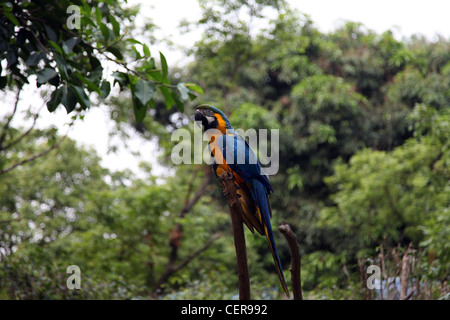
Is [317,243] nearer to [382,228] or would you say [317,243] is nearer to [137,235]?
[382,228]

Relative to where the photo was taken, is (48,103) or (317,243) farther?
(317,243)

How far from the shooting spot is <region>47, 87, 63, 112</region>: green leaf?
180cm

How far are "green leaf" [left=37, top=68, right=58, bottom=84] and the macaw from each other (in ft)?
2.10

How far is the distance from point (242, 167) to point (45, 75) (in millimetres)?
914

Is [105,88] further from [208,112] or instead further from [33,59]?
[208,112]

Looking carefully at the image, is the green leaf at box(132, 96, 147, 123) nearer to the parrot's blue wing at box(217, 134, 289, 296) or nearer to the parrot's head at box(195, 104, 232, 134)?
the parrot's head at box(195, 104, 232, 134)

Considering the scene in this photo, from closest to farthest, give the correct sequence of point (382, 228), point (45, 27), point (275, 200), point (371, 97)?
point (45, 27) → point (382, 228) → point (275, 200) → point (371, 97)

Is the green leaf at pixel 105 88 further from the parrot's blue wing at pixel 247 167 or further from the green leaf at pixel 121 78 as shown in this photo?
the parrot's blue wing at pixel 247 167

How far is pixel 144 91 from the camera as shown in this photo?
6.86 feet

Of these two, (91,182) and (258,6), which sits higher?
(258,6)

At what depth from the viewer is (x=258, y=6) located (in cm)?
559

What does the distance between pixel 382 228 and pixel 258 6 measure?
3238 mm

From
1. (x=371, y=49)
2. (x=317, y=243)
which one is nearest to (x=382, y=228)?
(x=317, y=243)

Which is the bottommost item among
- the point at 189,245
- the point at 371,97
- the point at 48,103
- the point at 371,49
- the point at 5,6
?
the point at 189,245
